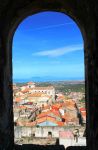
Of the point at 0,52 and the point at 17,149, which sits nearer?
the point at 0,52

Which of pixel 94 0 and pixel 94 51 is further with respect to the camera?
pixel 94 51

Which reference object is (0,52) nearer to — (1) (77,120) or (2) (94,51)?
(2) (94,51)

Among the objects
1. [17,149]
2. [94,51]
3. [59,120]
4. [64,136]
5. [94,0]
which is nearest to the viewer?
[94,0]

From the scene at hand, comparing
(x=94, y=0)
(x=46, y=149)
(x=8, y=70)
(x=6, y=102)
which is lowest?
(x=46, y=149)

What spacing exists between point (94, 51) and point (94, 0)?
575 mm

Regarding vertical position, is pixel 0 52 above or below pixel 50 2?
below

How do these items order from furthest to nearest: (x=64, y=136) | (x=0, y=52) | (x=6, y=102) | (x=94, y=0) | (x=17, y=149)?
(x=64, y=136)
(x=17, y=149)
(x=6, y=102)
(x=0, y=52)
(x=94, y=0)

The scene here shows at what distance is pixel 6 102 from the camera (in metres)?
4.25

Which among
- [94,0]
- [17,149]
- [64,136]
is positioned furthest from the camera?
[64,136]

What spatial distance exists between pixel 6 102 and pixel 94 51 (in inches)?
62.0

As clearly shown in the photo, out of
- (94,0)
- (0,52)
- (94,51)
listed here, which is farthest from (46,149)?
(94,0)

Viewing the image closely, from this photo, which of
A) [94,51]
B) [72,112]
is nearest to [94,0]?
[94,51]

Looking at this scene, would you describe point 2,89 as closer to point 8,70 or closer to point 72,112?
point 8,70

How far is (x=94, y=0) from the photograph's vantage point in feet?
9.73
